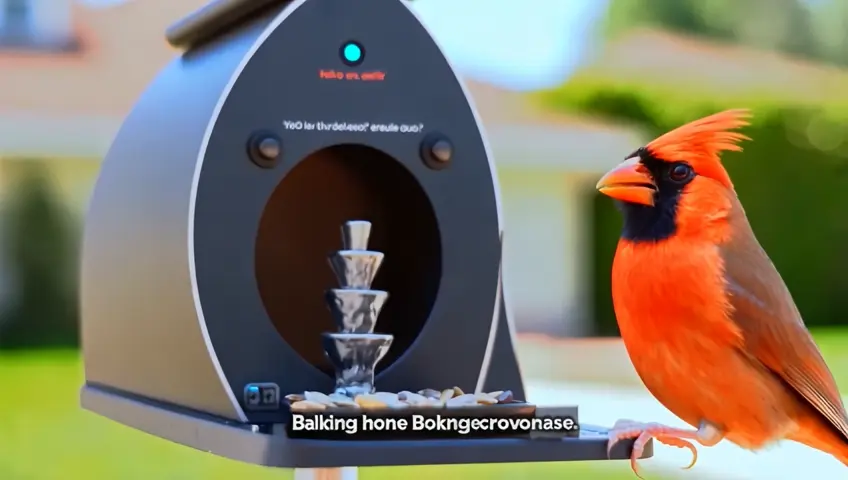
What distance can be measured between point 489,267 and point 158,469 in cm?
194

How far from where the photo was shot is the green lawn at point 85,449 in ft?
8.95

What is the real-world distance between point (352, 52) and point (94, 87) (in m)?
2.05

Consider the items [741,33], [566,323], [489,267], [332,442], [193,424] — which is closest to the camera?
[332,442]

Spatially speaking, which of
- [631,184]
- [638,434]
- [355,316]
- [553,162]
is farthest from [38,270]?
[638,434]

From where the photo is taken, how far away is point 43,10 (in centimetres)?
290

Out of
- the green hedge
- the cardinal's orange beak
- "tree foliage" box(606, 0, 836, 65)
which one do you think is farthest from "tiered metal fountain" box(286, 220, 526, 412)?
"tree foliage" box(606, 0, 836, 65)

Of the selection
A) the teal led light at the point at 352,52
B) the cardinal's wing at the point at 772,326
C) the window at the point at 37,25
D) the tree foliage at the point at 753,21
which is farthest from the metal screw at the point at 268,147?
the tree foliage at the point at 753,21

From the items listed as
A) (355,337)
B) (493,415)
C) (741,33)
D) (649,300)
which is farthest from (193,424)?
(741,33)

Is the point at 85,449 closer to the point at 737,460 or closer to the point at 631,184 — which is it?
the point at 737,460

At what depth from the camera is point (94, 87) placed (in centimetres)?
291

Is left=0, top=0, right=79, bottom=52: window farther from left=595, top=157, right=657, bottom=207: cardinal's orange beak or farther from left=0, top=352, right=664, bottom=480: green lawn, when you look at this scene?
left=595, top=157, right=657, bottom=207: cardinal's orange beak

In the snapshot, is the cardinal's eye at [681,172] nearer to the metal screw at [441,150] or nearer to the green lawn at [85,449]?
the metal screw at [441,150]

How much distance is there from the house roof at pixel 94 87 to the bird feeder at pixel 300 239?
1.59 m

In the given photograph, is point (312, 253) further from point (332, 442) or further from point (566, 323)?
point (566, 323)
